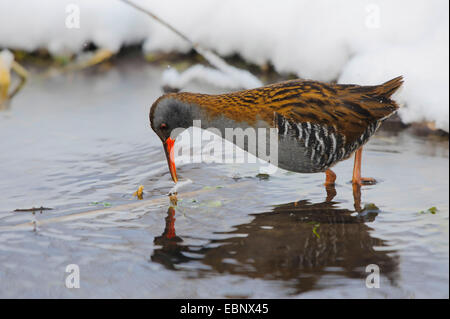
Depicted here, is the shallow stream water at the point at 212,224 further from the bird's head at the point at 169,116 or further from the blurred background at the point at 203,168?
the bird's head at the point at 169,116

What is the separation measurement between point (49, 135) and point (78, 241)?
281 cm

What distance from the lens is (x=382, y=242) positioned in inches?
154

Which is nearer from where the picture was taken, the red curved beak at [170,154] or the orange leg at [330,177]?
the red curved beak at [170,154]

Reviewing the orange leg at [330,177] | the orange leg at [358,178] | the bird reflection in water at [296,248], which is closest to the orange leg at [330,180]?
the orange leg at [330,177]

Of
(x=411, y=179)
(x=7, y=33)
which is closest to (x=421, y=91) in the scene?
(x=411, y=179)

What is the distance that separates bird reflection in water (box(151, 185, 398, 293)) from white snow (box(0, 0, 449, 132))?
170cm

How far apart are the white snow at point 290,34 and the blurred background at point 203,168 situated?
0.02 metres

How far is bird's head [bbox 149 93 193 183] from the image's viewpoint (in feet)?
15.8

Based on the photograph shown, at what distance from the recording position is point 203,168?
556cm

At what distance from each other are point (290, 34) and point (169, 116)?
368 cm

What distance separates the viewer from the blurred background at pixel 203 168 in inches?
142

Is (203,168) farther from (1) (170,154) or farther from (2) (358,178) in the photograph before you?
(2) (358,178)

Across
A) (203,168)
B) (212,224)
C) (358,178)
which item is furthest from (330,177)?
(212,224)

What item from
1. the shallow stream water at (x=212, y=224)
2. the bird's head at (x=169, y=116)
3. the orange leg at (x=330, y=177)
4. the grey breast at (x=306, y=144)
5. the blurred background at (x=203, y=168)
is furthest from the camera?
the orange leg at (x=330, y=177)
